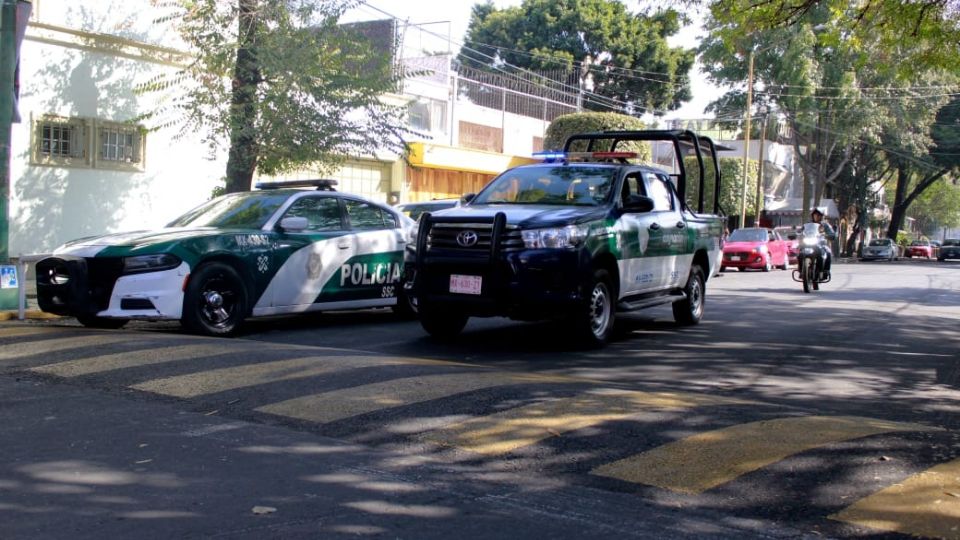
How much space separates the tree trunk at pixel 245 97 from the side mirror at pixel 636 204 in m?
8.36

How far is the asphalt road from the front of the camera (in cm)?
454

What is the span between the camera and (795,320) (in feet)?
45.8

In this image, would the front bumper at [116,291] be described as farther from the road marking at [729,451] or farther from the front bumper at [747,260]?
the front bumper at [747,260]

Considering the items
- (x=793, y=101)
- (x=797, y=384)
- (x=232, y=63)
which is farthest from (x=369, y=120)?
(x=793, y=101)

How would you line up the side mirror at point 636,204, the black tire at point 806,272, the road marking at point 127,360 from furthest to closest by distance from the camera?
the black tire at point 806,272 → the side mirror at point 636,204 → the road marking at point 127,360

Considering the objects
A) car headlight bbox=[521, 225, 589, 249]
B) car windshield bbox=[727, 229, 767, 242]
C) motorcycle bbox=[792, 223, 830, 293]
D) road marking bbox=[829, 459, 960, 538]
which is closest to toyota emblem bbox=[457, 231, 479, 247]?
car headlight bbox=[521, 225, 589, 249]

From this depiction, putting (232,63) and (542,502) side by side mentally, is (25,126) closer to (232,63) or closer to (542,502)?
(232,63)

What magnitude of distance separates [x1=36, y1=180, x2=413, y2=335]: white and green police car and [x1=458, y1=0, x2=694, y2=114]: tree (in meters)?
37.6

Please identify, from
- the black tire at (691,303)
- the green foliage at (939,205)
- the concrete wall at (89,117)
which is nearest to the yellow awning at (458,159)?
the concrete wall at (89,117)

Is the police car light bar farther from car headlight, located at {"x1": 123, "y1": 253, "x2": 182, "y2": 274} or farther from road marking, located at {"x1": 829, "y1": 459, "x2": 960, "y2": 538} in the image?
road marking, located at {"x1": 829, "y1": 459, "x2": 960, "y2": 538}

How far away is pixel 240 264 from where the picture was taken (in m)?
10.3

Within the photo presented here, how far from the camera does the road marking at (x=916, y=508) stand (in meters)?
4.45

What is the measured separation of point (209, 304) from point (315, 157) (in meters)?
7.43

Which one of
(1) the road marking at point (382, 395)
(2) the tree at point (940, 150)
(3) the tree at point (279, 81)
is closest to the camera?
(1) the road marking at point (382, 395)
